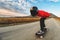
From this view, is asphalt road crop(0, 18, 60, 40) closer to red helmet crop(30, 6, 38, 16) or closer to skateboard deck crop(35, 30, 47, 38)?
skateboard deck crop(35, 30, 47, 38)

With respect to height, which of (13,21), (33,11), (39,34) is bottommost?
(39,34)

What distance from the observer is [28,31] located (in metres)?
2.45

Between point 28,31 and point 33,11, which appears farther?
point 28,31

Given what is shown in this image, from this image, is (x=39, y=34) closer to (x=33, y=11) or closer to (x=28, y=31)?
(x=28, y=31)

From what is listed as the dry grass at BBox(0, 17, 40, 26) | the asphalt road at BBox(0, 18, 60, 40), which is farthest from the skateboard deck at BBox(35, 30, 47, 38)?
the dry grass at BBox(0, 17, 40, 26)

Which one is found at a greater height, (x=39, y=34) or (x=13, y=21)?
(x=13, y=21)

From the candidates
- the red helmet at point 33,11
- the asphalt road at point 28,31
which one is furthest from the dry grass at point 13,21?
the red helmet at point 33,11

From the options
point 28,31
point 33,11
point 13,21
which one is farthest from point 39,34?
point 13,21

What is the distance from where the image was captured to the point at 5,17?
2.56 metres

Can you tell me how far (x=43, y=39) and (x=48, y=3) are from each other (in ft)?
1.75

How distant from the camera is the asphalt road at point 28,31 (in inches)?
92.3

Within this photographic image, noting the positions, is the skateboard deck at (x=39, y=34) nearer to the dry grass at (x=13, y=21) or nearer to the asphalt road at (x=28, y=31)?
the asphalt road at (x=28, y=31)

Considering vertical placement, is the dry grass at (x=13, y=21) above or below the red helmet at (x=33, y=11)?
below

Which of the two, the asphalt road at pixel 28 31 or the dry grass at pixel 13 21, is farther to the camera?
the dry grass at pixel 13 21
